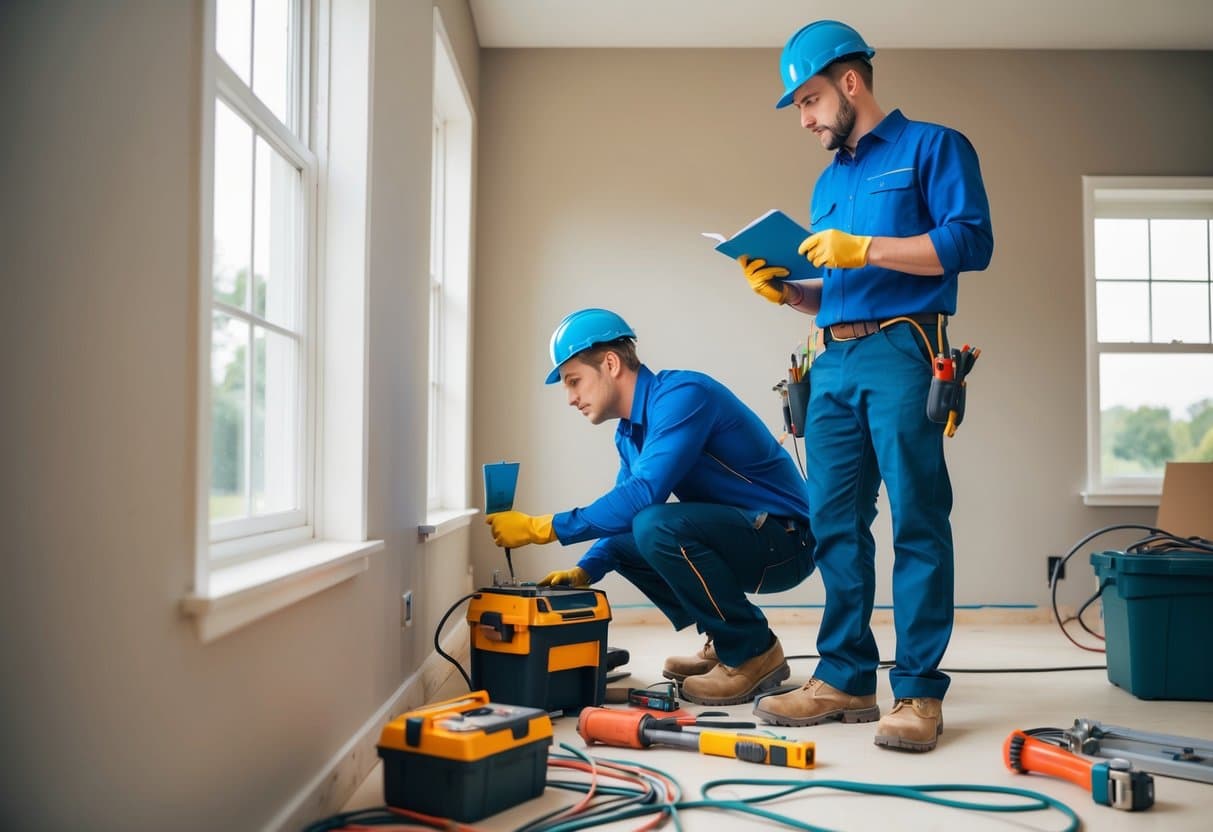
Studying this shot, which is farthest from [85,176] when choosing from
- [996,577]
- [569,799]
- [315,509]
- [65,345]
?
[996,577]

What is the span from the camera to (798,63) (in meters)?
2.35

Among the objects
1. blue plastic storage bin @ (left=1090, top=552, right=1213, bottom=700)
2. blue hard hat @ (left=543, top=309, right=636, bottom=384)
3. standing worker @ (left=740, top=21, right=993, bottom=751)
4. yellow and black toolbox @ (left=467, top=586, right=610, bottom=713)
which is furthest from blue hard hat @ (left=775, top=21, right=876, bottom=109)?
blue plastic storage bin @ (left=1090, top=552, right=1213, bottom=700)

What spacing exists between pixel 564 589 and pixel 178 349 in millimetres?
1449

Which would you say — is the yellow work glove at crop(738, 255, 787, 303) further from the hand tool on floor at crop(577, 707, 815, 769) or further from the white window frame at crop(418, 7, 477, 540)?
the white window frame at crop(418, 7, 477, 540)

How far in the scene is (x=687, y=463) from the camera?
8.63ft

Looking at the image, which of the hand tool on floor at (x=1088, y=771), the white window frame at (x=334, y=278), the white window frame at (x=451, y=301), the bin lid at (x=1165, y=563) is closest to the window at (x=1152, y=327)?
the bin lid at (x=1165, y=563)

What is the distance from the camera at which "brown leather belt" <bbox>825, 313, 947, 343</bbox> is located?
7.58ft

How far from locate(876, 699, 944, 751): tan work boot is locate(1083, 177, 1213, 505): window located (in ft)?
9.75

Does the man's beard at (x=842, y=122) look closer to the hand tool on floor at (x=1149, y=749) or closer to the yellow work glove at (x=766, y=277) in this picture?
the yellow work glove at (x=766, y=277)

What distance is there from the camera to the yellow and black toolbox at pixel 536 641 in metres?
2.29

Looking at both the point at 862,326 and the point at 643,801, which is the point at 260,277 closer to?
the point at 643,801

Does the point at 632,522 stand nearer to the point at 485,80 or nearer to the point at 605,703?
the point at 605,703

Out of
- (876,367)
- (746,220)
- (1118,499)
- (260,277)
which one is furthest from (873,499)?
(1118,499)

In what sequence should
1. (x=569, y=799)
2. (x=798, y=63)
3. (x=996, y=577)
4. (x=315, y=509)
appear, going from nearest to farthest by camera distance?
(x=569, y=799) < (x=315, y=509) < (x=798, y=63) < (x=996, y=577)
